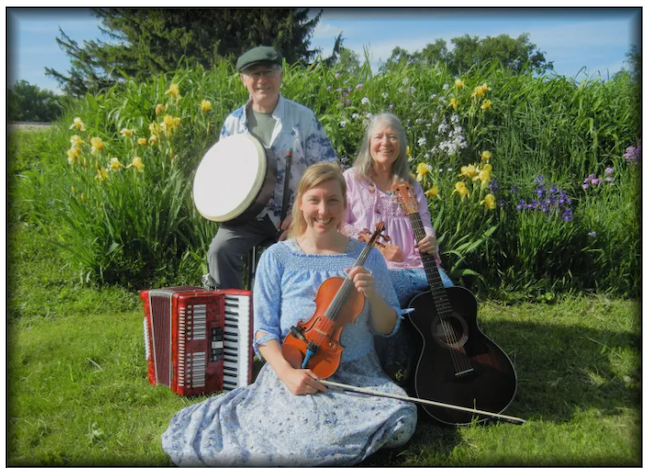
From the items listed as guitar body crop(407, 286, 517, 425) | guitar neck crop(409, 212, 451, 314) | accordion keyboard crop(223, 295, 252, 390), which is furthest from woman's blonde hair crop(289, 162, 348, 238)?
guitar body crop(407, 286, 517, 425)

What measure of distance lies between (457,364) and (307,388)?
2.76 ft

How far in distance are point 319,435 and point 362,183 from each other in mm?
1681

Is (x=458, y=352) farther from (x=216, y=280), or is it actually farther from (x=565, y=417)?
(x=216, y=280)

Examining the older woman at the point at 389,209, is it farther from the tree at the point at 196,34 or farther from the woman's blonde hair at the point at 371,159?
the tree at the point at 196,34

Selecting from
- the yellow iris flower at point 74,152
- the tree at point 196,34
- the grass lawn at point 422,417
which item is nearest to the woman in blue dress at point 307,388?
the grass lawn at point 422,417

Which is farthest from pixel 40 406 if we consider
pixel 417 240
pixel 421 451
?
pixel 417 240

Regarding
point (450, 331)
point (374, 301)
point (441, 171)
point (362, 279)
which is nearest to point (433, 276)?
point (450, 331)

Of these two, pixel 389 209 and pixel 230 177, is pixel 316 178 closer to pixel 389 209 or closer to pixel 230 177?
pixel 389 209

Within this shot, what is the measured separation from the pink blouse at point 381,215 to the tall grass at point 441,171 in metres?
1.31

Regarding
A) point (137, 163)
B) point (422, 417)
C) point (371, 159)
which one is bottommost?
point (422, 417)

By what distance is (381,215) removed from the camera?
3490mm

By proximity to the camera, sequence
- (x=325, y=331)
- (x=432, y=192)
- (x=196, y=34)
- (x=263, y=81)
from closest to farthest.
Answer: (x=325, y=331), (x=263, y=81), (x=432, y=192), (x=196, y=34)

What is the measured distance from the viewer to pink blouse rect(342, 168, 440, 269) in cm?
344

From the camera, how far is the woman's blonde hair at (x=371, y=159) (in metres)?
3.49
